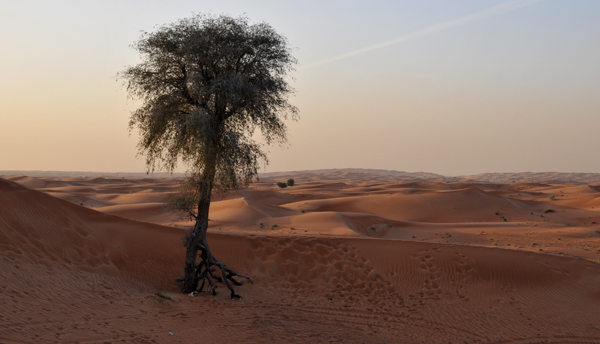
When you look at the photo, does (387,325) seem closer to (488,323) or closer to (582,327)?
(488,323)

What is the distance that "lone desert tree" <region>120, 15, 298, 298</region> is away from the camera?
11.3 metres

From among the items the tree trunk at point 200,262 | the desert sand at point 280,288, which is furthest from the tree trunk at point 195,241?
the desert sand at point 280,288

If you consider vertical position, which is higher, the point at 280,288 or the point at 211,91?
the point at 211,91

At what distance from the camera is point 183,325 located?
9.49m

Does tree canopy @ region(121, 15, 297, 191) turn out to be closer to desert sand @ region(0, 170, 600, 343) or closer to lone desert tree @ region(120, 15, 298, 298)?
lone desert tree @ region(120, 15, 298, 298)

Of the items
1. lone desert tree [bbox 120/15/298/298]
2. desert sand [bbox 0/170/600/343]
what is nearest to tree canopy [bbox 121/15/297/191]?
lone desert tree [bbox 120/15/298/298]

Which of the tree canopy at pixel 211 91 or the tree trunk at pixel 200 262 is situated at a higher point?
the tree canopy at pixel 211 91

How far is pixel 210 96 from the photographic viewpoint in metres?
11.4

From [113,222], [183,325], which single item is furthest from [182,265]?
[183,325]

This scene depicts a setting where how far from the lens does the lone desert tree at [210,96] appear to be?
443 inches

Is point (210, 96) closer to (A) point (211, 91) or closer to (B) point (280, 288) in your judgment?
(A) point (211, 91)

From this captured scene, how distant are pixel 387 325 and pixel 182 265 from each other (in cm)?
779

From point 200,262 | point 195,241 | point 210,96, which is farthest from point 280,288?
point 210,96

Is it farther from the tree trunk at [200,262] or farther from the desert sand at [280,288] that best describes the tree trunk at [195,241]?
the desert sand at [280,288]
